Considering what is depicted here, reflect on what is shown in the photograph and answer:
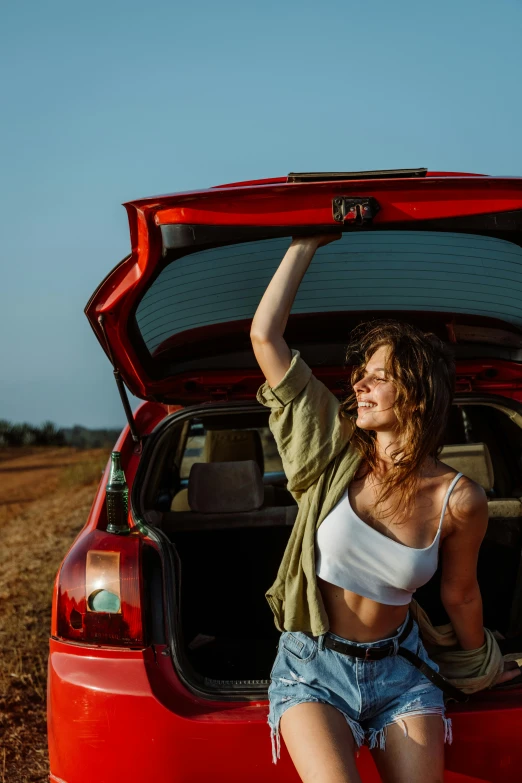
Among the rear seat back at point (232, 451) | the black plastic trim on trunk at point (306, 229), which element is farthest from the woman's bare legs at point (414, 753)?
the rear seat back at point (232, 451)

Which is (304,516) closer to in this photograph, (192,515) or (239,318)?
(239,318)

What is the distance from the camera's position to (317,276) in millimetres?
2828

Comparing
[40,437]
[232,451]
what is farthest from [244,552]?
[40,437]

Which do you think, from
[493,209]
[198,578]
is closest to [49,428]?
[198,578]

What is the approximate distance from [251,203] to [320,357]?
99 centimetres

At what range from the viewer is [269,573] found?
3.58 m

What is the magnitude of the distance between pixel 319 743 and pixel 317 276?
4.81 ft

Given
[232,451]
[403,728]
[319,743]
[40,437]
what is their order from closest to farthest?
1. [319,743]
2. [403,728]
3. [232,451]
4. [40,437]

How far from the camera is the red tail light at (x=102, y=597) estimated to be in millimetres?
2432

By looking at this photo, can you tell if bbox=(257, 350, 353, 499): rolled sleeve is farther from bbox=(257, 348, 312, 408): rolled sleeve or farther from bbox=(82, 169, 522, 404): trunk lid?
bbox=(82, 169, 522, 404): trunk lid

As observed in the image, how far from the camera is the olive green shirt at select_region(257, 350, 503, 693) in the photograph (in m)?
2.29

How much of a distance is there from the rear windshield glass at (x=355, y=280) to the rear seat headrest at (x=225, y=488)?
0.71 metres

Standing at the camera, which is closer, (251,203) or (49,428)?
(251,203)

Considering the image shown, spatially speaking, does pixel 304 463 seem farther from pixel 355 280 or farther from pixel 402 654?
→ pixel 355 280
